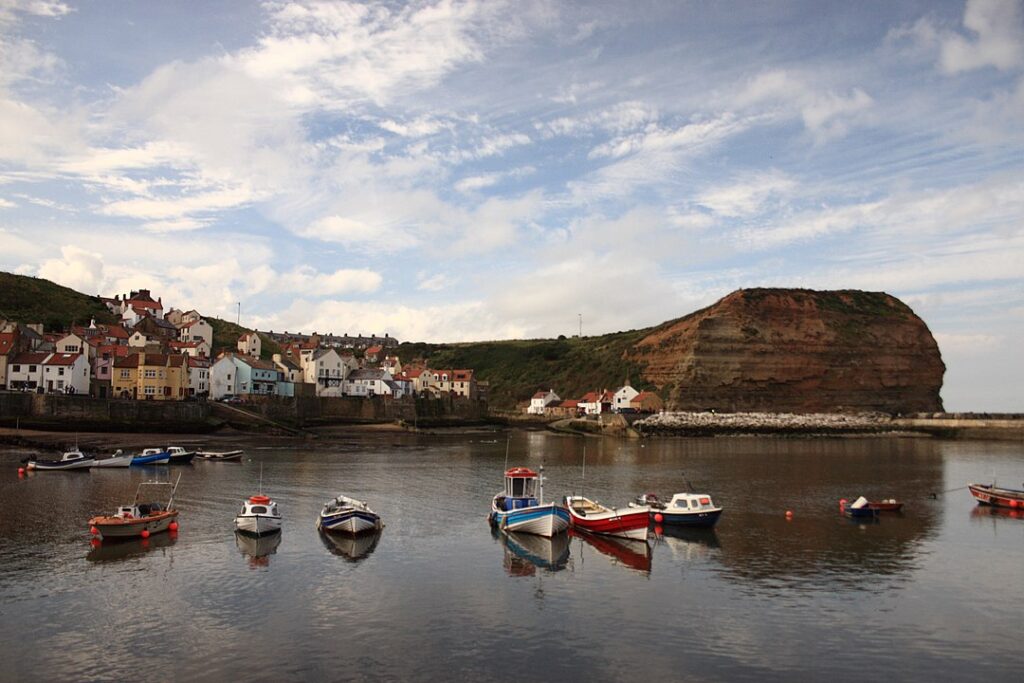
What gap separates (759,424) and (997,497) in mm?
70815

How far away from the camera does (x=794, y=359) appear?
134 m

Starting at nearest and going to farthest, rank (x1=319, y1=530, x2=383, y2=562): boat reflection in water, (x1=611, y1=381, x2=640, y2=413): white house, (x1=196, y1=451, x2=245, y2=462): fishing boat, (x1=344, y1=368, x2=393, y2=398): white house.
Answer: (x1=319, y1=530, x2=383, y2=562): boat reflection in water < (x1=196, y1=451, x2=245, y2=462): fishing boat < (x1=344, y1=368, x2=393, y2=398): white house < (x1=611, y1=381, x2=640, y2=413): white house

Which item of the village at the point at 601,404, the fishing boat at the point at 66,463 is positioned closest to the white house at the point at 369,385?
the village at the point at 601,404

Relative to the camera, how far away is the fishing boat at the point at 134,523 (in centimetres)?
3167

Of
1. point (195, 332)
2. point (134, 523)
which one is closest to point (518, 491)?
point (134, 523)

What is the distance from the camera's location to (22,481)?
48000 millimetres

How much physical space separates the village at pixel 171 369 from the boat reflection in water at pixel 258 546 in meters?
66.6

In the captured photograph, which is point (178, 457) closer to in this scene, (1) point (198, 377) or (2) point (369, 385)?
(1) point (198, 377)

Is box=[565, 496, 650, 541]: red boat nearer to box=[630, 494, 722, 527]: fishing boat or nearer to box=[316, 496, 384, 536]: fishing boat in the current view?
box=[630, 494, 722, 527]: fishing boat

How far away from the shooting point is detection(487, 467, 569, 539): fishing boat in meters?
34.4

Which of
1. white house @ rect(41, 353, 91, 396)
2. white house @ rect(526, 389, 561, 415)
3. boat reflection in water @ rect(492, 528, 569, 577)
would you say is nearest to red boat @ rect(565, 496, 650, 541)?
boat reflection in water @ rect(492, 528, 569, 577)

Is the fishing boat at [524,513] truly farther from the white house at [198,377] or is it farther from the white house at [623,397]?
the white house at [623,397]

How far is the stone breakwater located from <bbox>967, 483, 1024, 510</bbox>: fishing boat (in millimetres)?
65298

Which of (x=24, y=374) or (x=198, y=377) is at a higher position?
(x=24, y=374)
